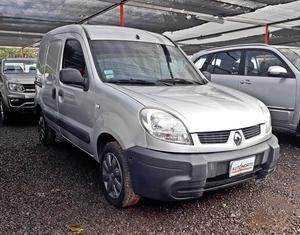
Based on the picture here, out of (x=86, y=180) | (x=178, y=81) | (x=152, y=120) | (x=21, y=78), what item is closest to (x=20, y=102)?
(x=21, y=78)

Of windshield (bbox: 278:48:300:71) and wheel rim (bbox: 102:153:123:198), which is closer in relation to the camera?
wheel rim (bbox: 102:153:123:198)

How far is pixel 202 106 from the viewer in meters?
2.57

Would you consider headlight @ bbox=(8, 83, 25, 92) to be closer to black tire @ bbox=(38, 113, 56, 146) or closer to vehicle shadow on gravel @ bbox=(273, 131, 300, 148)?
black tire @ bbox=(38, 113, 56, 146)

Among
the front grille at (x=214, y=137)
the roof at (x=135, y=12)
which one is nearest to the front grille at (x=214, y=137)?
the front grille at (x=214, y=137)

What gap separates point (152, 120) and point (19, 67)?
5.92 metres

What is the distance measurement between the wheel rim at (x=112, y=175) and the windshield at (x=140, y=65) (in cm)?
79

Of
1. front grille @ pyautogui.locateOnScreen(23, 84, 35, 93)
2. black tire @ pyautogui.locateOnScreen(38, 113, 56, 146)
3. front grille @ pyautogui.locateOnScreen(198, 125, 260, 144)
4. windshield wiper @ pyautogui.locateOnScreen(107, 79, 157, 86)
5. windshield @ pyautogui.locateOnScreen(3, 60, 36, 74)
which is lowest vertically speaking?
black tire @ pyautogui.locateOnScreen(38, 113, 56, 146)

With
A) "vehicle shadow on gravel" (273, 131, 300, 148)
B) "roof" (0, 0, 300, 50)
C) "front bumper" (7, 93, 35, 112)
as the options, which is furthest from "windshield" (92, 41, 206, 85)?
"roof" (0, 0, 300, 50)

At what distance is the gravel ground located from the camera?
2.54m

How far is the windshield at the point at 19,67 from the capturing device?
7.10 m

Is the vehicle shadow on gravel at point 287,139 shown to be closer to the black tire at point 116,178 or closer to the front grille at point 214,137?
the front grille at point 214,137

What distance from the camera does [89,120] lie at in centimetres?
316

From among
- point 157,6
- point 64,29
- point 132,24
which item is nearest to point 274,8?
point 157,6

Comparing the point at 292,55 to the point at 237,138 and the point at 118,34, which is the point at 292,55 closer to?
the point at 118,34
